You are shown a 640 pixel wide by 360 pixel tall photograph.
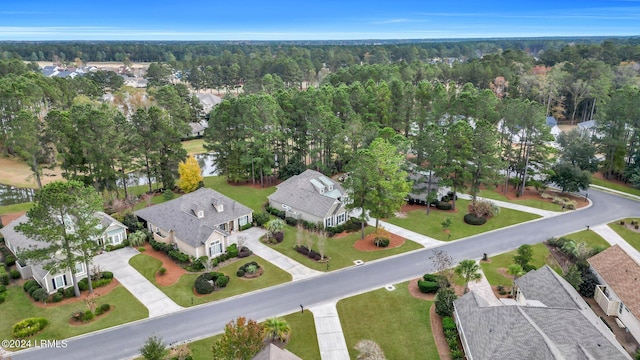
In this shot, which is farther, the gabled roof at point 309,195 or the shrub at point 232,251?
the gabled roof at point 309,195

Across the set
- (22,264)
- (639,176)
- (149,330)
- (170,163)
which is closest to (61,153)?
(170,163)

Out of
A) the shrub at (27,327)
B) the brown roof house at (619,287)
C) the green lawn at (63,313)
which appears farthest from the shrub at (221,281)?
the brown roof house at (619,287)

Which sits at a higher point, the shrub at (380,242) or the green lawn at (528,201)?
the green lawn at (528,201)

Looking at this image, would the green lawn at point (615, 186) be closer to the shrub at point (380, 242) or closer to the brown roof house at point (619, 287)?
the brown roof house at point (619, 287)

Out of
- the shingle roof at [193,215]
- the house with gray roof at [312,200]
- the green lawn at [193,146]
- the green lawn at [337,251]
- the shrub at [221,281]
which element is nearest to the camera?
the shrub at [221,281]

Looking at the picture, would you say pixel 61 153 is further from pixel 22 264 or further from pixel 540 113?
pixel 540 113

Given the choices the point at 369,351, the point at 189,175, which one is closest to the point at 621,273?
the point at 369,351

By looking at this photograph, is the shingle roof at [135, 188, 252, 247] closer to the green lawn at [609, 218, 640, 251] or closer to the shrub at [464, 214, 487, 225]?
the shrub at [464, 214, 487, 225]

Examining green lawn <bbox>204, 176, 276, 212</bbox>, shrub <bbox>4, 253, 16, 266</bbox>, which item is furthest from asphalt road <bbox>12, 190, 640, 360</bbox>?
green lawn <bbox>204, 176, 276, 212</bbox>
